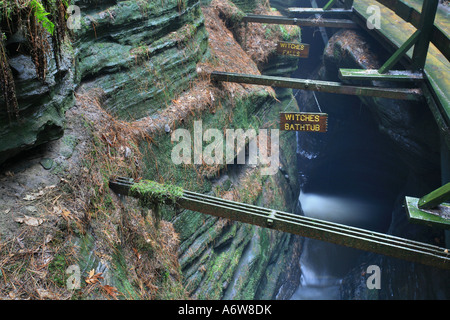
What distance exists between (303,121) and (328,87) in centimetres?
75

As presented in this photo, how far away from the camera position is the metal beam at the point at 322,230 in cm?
334

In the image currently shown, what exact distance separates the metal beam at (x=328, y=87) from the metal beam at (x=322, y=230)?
3.12 meters

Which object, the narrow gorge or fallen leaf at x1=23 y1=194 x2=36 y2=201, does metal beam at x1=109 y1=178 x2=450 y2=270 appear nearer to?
the narrow gorge

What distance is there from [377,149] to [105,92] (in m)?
9.32

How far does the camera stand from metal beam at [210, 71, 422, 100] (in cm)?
600

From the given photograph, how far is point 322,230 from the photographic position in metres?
3.51

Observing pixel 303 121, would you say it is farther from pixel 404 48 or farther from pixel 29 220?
pixel 29 220

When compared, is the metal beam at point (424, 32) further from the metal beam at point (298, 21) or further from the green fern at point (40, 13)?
the green fern at point (40, 13)

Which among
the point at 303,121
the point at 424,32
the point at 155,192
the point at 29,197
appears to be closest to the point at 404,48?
the point at 424,32

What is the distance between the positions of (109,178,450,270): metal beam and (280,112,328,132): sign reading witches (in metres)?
2.83

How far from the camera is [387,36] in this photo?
7418mm

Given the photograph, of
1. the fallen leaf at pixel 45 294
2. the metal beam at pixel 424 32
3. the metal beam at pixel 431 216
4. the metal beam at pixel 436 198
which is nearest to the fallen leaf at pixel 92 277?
the fallen leaf at pixel 45 294

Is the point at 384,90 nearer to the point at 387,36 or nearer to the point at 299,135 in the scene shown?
the point at 387,36

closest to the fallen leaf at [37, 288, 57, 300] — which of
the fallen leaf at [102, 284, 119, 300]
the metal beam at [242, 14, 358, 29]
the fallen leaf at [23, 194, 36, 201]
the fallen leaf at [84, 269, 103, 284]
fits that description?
the fallen leaf at [84, 269, 103, 284]
